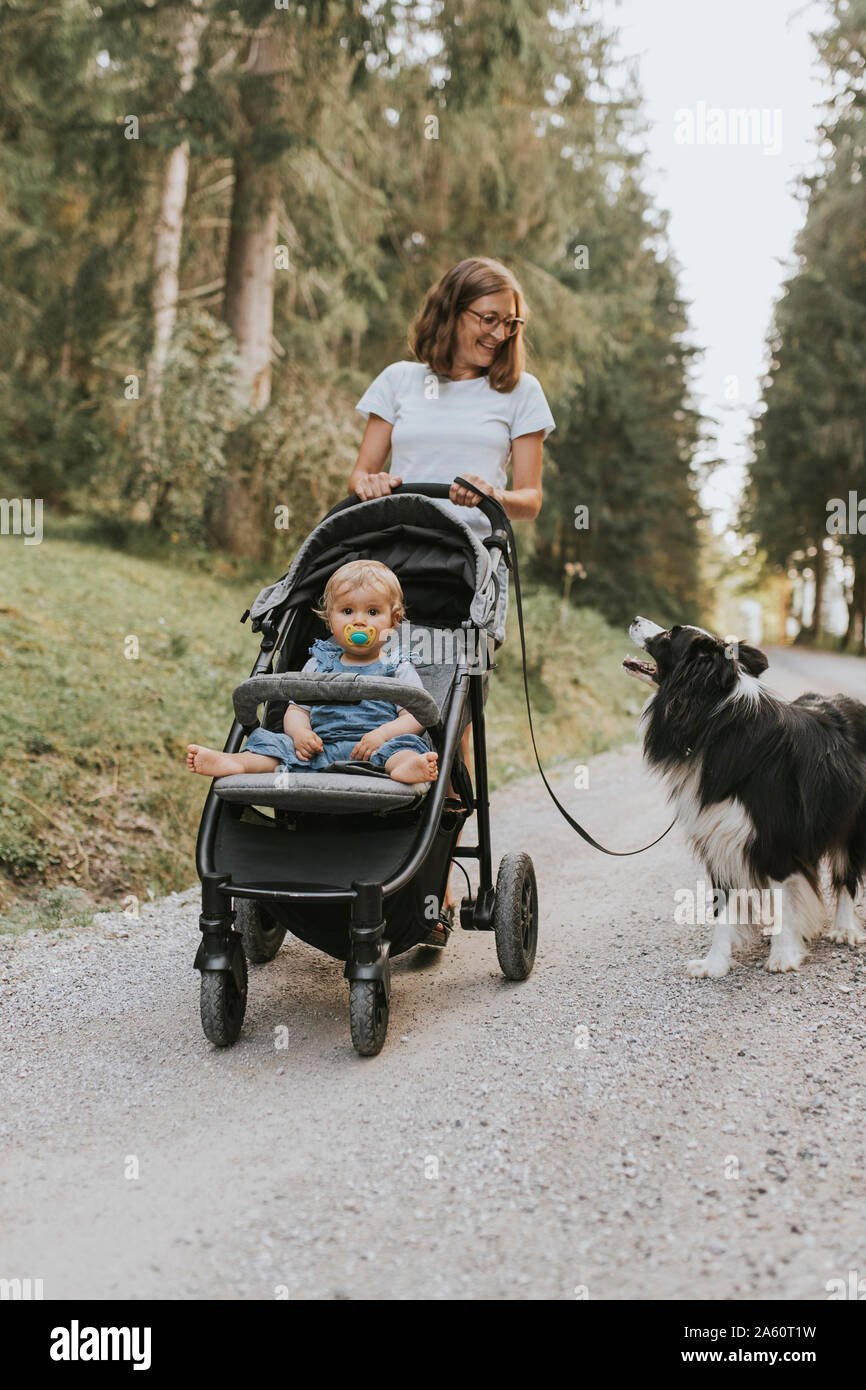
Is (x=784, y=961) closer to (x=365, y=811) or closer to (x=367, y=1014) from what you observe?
(x=367, y=1014)

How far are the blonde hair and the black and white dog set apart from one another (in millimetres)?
1036

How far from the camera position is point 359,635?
377 cm

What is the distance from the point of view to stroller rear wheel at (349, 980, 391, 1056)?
10.9 ft

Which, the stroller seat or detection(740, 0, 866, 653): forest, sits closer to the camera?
the stroller seat

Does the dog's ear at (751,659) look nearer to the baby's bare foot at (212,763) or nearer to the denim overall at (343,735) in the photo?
the denim overall at (343,735)

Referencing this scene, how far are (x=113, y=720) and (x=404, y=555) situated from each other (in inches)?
131

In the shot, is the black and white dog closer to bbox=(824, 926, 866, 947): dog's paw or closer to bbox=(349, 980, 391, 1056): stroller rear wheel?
bbox=(824, 926, 866, 947): dog's paw

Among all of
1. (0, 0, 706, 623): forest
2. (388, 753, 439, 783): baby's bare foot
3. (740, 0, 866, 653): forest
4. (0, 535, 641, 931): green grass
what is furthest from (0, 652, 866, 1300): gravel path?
(740, 0, 866, 653): forest

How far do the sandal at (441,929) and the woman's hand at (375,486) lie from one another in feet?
5.27

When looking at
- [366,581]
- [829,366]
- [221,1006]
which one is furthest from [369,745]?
[829,366]

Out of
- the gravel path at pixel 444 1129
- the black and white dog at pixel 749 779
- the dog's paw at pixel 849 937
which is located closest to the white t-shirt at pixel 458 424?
the black and white dog at pixel 749 779

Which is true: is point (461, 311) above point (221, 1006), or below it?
above
